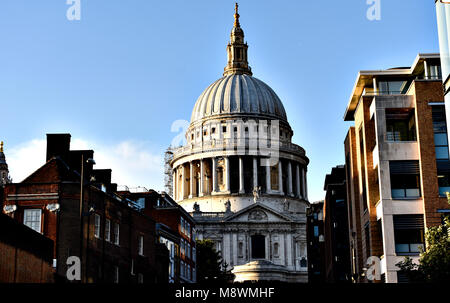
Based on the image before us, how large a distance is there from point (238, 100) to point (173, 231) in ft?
324

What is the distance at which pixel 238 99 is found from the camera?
7077 inches

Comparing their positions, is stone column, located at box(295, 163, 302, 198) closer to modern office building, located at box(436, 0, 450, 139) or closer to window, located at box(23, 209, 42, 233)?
window, located at box(23, 209, 42, 233)

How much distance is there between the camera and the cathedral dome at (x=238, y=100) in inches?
7047

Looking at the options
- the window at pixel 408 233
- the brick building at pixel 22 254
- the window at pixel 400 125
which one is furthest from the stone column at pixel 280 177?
the brick building at pixel 22 254

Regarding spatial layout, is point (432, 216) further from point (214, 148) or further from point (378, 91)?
point (214, 148)

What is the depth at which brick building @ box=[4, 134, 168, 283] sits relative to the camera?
175 ft

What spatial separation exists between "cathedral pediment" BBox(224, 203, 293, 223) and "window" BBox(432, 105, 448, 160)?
339 ft

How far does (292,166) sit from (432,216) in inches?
4995

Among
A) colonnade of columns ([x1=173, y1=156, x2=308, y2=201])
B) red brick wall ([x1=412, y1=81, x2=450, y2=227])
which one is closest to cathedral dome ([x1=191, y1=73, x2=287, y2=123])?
colonnade of columns ([x1=173, y1=156, x2=308, y2=201])

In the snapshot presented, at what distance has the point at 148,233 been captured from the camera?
221ft

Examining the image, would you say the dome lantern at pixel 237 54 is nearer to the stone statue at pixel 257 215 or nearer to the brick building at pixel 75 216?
the stone statue at pixel 257 215

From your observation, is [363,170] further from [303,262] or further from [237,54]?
[237,54]
